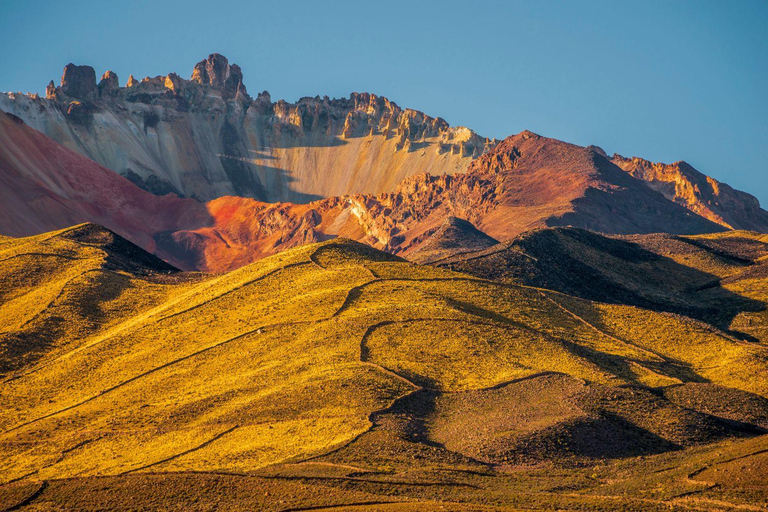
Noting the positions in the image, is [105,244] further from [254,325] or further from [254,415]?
[254,415]

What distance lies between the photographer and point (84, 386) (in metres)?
75.9

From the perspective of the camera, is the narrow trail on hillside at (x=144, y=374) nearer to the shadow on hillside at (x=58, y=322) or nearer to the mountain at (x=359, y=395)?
the mountain at (x=359, y=395)

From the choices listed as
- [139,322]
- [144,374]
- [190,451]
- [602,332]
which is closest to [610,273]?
[602,332]

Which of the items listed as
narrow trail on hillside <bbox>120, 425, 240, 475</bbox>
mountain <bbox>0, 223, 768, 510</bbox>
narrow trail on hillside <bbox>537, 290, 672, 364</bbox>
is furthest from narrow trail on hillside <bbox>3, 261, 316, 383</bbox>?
narrow trail on hillside <bbox>120, 425, 240, 475</bbox>

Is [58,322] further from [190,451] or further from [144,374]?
[190,451]

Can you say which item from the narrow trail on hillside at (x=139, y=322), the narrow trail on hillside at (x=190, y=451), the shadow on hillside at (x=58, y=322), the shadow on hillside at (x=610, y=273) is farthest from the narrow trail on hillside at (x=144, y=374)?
the shadow on hillside at (x=610, y=273)

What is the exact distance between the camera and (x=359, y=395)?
64938mm

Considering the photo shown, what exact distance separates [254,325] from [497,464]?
1346 inches

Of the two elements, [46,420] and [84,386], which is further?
[84,386]

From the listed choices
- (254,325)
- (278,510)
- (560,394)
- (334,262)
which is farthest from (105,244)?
(278,510)

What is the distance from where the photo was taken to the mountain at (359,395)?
5009cm

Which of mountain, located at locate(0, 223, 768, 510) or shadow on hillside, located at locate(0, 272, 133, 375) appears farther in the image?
shadow on hillside, located at locate(0, 272, 133, 375)

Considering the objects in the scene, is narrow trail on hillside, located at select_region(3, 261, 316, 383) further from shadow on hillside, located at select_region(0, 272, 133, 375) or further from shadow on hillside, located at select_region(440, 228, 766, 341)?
shadow on hillside, located at select_region(440, 228, 766, 341)

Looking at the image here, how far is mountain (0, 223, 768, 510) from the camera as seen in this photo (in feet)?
164
